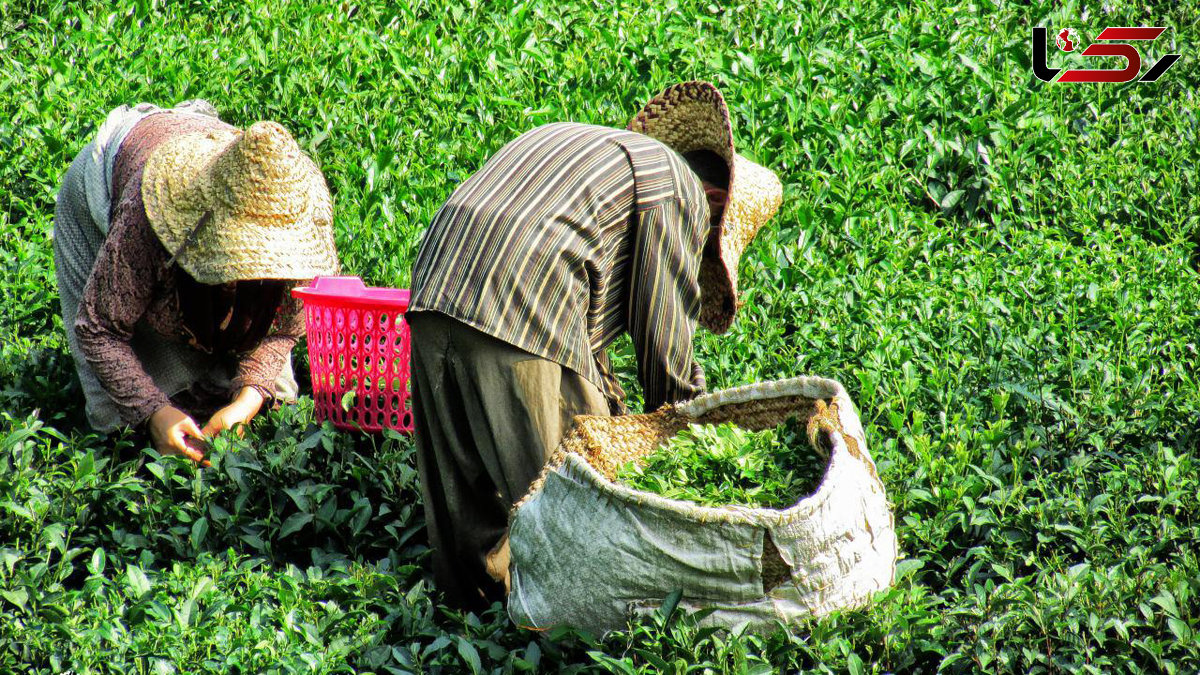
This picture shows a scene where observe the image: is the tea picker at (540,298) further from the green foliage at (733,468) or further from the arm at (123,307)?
the arm at (123,307)

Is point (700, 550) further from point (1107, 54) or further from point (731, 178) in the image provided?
point (1107, 54)

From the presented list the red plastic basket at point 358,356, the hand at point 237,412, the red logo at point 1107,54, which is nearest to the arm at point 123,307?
the hand at point 237,412

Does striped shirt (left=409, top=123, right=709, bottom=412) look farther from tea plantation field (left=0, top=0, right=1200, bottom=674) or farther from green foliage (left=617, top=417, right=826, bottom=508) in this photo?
tea plantation field (left=0, top=0, right=1200, bottom=674)

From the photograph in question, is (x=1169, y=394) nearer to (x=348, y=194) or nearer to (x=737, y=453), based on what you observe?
(x=737, y=453)

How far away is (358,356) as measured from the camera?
2.96 meters

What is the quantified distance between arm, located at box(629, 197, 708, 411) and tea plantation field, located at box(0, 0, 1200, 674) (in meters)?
0.61

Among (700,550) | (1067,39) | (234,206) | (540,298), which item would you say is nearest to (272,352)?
(234,206)

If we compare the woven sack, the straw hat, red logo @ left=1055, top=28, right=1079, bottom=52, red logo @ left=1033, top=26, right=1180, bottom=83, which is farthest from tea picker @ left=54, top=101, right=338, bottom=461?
red logo @ left=1055, top=28, right=1079, bottom=52

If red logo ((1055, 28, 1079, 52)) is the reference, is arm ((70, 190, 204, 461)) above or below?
above

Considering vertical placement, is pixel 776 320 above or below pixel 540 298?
below

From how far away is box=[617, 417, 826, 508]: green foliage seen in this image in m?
2.21

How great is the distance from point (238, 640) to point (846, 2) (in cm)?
396

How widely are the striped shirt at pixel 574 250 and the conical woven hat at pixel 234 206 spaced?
0.46 m

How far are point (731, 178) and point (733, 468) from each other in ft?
2.24
